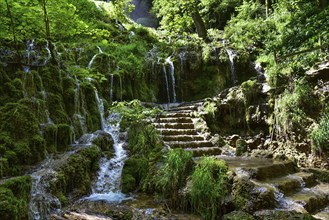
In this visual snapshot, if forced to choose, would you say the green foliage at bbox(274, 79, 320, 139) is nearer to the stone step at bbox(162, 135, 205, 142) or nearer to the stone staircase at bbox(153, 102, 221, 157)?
the stone staircase at bbox(153, 102, 221, 157)

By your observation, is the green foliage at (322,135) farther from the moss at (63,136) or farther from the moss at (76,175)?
the moss at (63,136)

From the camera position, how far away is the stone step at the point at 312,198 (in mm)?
6027

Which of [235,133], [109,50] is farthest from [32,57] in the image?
[235,133]

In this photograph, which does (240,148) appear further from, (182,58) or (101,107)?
(182,58)

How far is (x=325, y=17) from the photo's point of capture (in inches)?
265

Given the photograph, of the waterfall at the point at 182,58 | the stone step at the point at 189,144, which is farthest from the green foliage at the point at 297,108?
the waterfall at the point at 182,58

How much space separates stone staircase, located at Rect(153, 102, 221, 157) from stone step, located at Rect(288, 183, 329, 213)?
10.4 feet

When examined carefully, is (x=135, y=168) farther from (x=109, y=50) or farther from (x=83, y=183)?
(x=109, y=50)

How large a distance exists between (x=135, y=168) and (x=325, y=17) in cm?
603

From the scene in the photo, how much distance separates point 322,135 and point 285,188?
295cm

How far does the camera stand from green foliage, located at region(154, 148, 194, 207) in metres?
6.45

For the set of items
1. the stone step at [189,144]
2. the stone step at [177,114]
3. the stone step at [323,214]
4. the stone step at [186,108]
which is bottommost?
the stone step at [323,214]

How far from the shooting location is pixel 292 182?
23.2ft

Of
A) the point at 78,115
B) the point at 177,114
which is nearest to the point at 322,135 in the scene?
the point at 177,114
